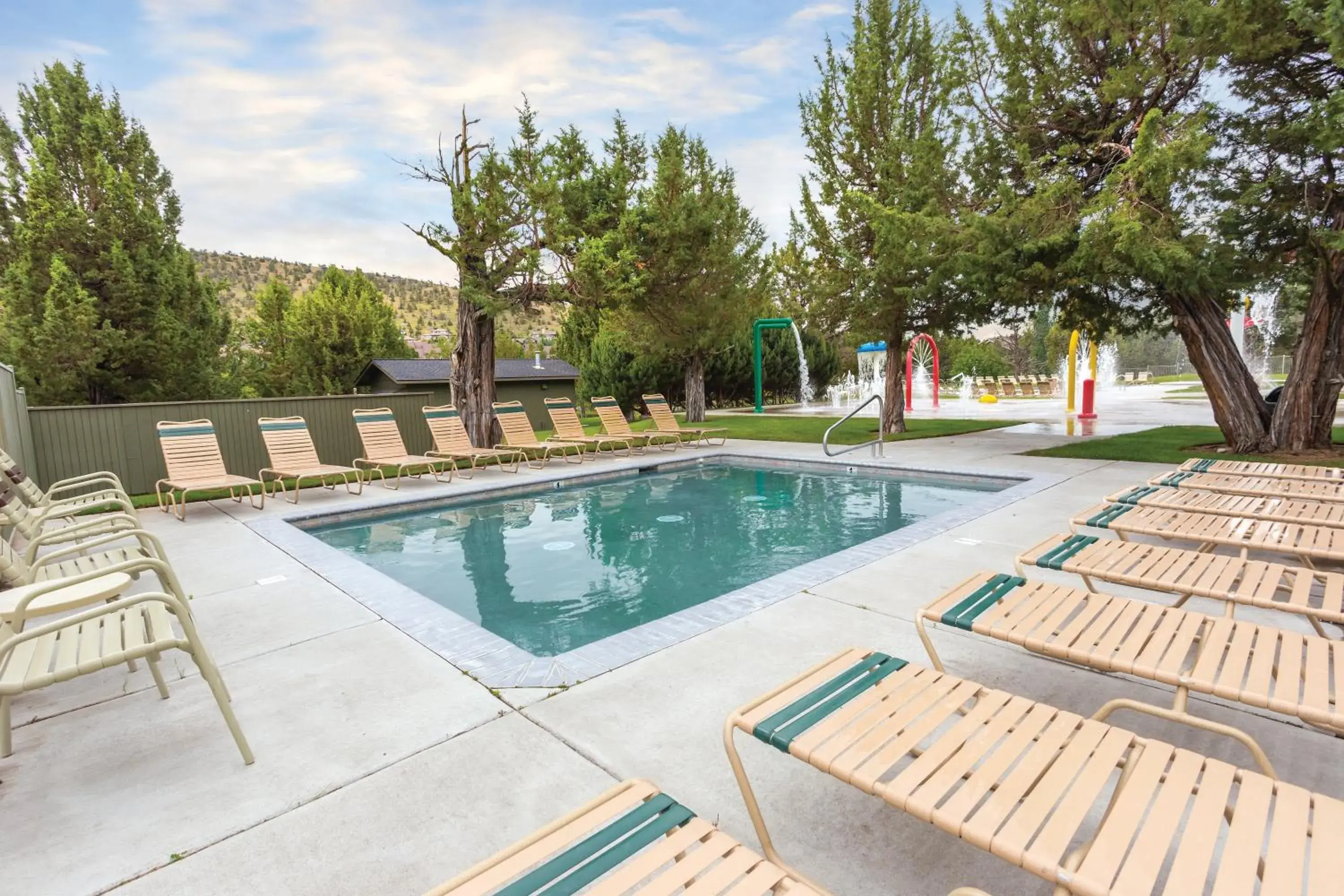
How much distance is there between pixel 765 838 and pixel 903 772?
44 cm

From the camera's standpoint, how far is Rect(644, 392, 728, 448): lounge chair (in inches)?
502

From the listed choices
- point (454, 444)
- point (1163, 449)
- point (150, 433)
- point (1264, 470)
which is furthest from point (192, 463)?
point (1163, 449)

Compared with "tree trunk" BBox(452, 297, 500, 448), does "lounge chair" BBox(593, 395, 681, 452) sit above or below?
below

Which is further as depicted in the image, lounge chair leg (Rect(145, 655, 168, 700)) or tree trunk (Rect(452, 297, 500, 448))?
tree trunk (Rect(452, 297, 500, 448))

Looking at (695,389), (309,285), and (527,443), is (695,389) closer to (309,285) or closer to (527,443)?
(527,443)

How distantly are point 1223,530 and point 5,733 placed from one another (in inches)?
235

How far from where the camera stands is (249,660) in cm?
343

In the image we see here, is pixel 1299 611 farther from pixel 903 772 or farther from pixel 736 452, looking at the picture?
pixel 736 452

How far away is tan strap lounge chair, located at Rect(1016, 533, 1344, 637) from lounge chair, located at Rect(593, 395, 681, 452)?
30.3 feet

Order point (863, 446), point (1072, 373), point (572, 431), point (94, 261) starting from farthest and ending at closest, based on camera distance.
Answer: point (1072, 373), point (94, 261), point (572, 431), point (863, 446)

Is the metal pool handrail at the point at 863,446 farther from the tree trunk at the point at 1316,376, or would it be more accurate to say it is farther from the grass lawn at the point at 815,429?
the tree trunk at the point at 1316,376

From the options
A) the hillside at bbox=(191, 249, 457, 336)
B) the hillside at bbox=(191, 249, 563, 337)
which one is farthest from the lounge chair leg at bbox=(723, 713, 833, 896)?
the hillside at bbox=(191, 249, 457, 336)

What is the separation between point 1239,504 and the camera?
4.38 metres

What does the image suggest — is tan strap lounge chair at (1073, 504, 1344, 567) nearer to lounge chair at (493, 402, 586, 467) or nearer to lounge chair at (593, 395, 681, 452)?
lounge chair at (493, 402, 586, 467)
